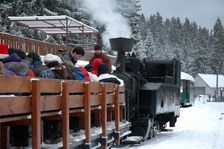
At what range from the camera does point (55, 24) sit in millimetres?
22312

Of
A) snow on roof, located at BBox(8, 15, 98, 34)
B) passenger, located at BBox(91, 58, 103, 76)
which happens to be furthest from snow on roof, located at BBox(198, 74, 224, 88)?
passenger, located at BBox(91, 58, 103, 76)

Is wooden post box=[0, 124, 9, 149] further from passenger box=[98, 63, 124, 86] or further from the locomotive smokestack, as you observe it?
the locomotive smokestack

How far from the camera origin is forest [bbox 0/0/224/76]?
2706cm

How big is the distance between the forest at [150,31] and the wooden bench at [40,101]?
17.4 meters

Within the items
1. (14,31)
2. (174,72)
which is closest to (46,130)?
(174,72)

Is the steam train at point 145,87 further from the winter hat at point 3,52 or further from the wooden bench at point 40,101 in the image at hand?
the winter hat at point 3,52

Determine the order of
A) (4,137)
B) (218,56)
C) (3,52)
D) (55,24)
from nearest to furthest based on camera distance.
Result: (4,137)
(3,52)
(55,24)
(218,56)

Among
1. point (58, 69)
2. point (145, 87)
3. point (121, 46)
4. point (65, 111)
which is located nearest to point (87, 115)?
point (58, 69)

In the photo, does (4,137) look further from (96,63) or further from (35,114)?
(96,63)

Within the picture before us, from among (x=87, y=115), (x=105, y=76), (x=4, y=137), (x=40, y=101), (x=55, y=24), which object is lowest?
(x=4, y=137)

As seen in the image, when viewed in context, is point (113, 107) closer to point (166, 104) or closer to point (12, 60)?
point (12, 60)

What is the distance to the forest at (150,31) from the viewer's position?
27.1 meters

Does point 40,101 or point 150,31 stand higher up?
point 150,31

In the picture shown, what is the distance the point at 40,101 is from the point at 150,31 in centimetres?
10724
